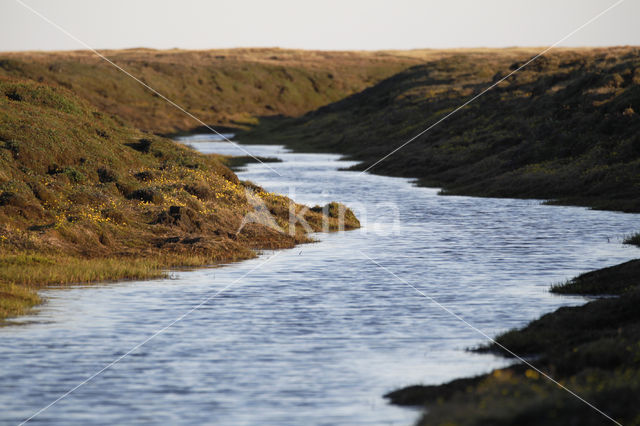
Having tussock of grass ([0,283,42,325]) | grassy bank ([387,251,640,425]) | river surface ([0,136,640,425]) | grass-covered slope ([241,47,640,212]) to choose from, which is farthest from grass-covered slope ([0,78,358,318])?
grass-covered slope ([241,47,640,212])

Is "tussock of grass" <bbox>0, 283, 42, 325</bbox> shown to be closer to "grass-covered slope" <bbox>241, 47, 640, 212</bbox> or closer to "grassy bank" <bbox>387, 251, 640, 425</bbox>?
"grassy bank" <bbox>387, 251, 640, 425</bbox>

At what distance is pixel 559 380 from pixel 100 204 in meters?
23.9

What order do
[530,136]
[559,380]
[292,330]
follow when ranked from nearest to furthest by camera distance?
[559,380] < [292,330] < [530,136]

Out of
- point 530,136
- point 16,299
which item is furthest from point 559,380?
point 530,136

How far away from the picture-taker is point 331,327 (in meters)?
20.4

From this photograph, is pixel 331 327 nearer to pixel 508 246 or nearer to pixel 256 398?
pixel 256 398

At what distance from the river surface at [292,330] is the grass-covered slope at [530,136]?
58.3 feet

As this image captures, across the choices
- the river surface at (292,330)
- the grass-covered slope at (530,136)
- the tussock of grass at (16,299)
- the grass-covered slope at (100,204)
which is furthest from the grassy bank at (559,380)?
the grass-covered slope at (530,136)

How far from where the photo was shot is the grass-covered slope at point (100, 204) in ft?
90.9

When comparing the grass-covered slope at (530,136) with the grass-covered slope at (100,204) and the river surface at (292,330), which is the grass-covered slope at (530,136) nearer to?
the river surface at (292,330)

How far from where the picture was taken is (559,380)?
13781 millimetres

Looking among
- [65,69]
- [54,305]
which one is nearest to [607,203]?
[54,305]

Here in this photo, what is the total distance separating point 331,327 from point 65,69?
181 meters

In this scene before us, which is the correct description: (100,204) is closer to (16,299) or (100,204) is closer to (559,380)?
(16,299)
